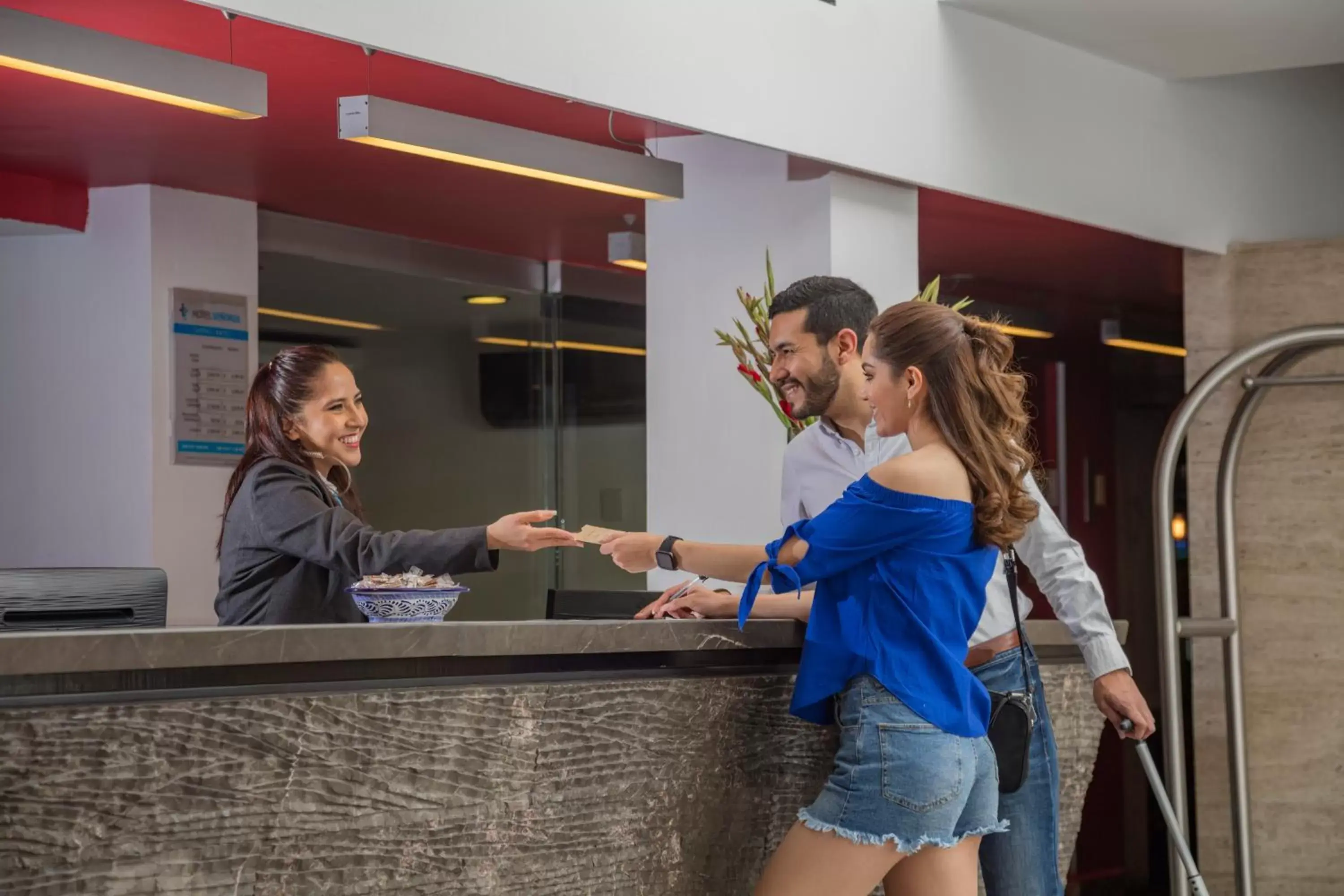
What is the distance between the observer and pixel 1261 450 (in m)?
6.29

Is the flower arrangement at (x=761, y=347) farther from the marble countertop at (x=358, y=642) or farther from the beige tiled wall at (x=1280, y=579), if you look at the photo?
the beige tiled wall at (x=1280, y=579)

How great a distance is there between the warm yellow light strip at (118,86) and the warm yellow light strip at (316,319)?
3.04 m

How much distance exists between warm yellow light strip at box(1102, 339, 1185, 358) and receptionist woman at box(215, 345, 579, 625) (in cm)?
668

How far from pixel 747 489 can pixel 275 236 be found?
9.45 feet

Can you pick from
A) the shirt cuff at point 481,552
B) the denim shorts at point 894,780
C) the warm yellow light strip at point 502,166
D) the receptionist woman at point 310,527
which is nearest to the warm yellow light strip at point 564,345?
the warm yellow light strip at point 502,166

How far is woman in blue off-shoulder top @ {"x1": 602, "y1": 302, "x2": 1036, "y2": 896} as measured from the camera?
253cm

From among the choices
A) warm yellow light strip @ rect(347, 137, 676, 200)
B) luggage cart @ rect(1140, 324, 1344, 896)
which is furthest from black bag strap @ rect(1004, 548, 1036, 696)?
luggage cart @ rect(1140, 324, 1344, 896)

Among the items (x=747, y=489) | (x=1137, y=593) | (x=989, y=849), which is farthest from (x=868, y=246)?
(x=1137, y=593)

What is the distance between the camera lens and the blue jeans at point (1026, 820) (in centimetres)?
288

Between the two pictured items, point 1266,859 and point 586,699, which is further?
point 1266,859

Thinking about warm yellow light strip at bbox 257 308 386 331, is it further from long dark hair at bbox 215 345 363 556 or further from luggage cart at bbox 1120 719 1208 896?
luggage cart at bbox 1120 719 1208 896

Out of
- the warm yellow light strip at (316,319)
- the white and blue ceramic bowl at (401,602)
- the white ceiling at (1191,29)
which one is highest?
the white ceiling at (1191,29)

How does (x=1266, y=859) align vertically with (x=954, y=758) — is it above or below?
below

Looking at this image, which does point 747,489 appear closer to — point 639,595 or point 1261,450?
point 639,595
